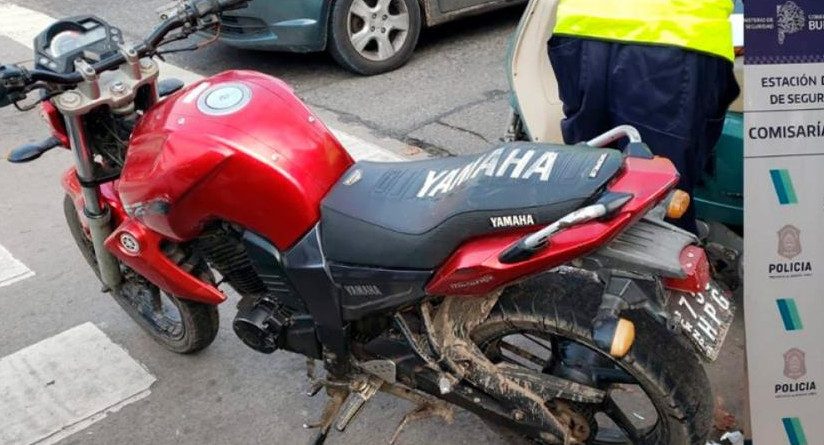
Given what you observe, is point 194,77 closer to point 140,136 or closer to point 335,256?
point 140,136

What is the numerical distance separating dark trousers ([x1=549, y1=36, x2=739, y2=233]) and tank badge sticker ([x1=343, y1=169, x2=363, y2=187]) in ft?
2.63

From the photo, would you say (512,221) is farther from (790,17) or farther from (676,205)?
(790,17)

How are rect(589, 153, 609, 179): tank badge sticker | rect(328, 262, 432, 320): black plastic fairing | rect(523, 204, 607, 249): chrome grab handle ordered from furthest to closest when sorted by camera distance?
rect(328, 262, 432, 320): black plastic fairing, rect(589, 153, 609, 179): tank badge sticker, rect(523, 204, 607, 249): chrome grab handle

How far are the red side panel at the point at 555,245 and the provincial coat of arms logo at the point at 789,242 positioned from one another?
0.36 metres

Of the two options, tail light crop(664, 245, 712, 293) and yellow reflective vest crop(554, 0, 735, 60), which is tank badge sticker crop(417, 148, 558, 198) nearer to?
tail light crop(664, 245, 712, 293)

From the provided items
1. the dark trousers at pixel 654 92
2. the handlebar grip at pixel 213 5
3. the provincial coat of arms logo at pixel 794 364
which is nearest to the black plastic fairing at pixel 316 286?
the handlebar grip at pixel 213 5

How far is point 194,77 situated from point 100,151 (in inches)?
141

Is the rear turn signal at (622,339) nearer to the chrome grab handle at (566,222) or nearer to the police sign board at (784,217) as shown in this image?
the chrome grab handle at (566,222)

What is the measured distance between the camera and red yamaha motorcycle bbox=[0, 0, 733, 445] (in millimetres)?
2352

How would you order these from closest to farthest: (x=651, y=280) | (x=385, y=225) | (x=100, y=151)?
(x=651, y=280) < (x=385, y=225) < (x=100, y=151)

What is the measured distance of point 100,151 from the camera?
328 cm

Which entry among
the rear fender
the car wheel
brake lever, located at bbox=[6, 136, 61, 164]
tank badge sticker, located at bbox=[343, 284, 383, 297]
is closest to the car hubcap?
the car wheel

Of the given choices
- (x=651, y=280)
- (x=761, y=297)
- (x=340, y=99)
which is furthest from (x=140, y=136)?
(x=340, y=99)

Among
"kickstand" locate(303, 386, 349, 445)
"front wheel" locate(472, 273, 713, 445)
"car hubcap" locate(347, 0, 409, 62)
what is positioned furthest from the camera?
"car hubcap" locate(347, 0, 409, 62)
